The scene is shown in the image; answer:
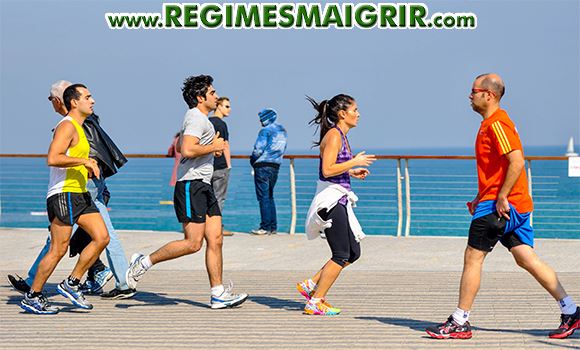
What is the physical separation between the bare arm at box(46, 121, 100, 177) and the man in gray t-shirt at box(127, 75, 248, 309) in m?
0.74

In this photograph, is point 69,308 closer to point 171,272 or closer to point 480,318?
point 171,272

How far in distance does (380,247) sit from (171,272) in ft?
10.1

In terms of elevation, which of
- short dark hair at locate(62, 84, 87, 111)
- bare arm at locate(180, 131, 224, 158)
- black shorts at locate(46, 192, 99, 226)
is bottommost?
black shorts at locate(46, 192, 99, 226)

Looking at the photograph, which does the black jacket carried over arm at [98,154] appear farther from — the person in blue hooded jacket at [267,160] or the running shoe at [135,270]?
the person in blue hooded jacket at [267,160]

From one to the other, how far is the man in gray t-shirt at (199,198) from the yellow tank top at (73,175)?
73 centimetres

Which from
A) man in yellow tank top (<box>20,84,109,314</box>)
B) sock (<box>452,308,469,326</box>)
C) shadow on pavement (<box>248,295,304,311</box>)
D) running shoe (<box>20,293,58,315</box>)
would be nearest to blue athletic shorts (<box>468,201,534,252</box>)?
sock (<box>452,308,469,326</box>)

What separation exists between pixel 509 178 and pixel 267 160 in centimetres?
823

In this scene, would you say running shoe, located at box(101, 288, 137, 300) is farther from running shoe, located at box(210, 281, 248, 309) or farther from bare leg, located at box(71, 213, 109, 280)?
running shoe, located at box(210, 281, 248, 309)

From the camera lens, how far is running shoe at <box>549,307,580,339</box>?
7.79m

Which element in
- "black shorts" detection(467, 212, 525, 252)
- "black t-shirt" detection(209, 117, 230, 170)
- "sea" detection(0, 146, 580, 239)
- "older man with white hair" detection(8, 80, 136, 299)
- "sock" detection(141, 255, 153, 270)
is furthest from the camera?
"sea" detection(0, 146, 580, 239)

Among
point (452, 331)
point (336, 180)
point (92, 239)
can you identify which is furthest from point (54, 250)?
point (452, 331)

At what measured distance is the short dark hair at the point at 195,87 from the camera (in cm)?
942

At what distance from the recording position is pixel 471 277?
7.77 meters

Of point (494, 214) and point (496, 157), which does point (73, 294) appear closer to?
point (494, 214)
